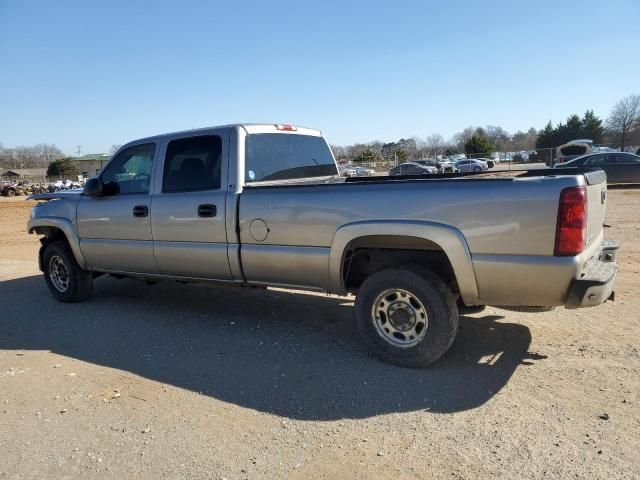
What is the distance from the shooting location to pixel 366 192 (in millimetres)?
3982

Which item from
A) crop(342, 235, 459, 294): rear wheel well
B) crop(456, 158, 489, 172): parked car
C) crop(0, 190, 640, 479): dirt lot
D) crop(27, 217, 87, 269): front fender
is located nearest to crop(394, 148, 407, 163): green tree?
crop(456, 158, 489, 172): parked car

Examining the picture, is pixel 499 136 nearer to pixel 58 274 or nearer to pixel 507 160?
pixel 507 160

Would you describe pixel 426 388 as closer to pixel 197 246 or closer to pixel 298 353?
pixel 298 353

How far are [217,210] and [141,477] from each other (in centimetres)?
257

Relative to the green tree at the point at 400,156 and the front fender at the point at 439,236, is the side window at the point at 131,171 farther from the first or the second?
the green tree at the point at 400,156

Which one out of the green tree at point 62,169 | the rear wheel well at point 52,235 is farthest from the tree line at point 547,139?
the rear wheel well at point 52,235

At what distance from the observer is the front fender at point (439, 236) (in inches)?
144

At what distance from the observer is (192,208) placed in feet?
16.3

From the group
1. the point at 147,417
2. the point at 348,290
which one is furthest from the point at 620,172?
the point at 147,417

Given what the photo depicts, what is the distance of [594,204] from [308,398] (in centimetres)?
257

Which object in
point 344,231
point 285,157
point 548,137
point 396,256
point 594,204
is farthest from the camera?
point 548,137

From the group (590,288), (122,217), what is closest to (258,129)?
(122,217)

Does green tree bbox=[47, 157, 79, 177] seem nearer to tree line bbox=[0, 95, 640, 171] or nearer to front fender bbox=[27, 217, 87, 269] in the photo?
tree line bbox=[0, 95, 640, 171]

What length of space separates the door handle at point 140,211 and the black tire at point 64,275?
4.92 feet
